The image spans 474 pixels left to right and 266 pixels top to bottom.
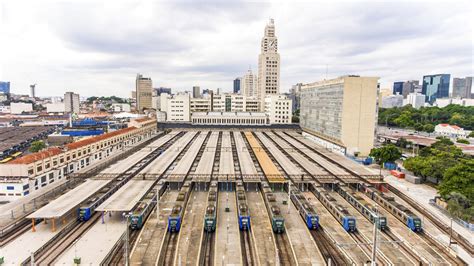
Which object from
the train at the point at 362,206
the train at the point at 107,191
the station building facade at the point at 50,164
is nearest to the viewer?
the train at the point at 362,206

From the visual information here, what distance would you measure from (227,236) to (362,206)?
2383cm

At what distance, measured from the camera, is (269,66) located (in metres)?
172

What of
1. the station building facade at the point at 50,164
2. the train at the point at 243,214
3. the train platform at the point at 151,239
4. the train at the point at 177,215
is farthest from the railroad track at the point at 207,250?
the station building facade at the point at 50,164

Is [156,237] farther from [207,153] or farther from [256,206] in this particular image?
[207,153]

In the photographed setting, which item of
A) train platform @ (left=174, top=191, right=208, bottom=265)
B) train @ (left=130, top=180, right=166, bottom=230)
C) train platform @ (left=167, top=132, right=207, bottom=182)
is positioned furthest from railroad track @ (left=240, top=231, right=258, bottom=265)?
train platform @ (left=167, top=132, right=207, bottom=182)

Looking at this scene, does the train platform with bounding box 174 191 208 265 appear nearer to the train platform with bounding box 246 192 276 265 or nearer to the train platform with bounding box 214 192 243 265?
the train platform with bounding box 214 192 243 265

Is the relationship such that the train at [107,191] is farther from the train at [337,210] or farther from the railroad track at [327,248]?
the train at [337,210]

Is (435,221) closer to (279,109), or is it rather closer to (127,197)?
(127,197)

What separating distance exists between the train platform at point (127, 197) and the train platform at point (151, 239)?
370cm

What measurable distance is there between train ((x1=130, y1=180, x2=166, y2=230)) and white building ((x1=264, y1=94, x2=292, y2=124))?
106m

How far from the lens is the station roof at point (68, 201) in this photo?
37.5 metres

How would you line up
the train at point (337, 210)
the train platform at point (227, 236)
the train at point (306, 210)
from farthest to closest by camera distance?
the train at point (306, 210) < the train at point (337, 210) < the train platform at point (227, 236)

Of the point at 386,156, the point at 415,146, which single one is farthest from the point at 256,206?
the point at 415,146

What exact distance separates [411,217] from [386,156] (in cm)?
3666
